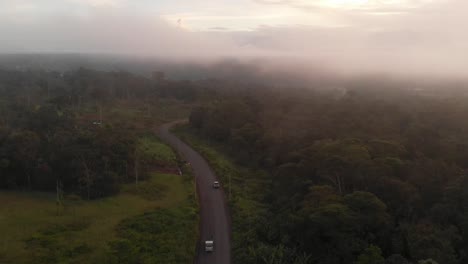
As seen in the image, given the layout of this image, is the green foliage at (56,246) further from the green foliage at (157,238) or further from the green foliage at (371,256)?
the green foliage at (371,256)

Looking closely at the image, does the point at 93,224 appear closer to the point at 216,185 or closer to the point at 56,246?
the point at 56,246

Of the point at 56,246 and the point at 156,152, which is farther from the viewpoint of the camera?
the point at 156,152

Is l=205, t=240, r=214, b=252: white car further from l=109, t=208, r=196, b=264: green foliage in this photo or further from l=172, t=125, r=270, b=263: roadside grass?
l=172, t=125, r=270, b=263: roadside grass

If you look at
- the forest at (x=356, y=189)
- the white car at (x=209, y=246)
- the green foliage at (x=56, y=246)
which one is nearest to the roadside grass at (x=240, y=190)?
the forest at (x=356, y=189)

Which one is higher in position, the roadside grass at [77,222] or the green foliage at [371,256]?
the green foliage at [371,256]

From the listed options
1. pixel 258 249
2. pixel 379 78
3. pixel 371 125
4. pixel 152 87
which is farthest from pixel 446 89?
pixel 258 249

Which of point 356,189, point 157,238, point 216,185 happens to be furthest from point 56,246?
point 356,189
